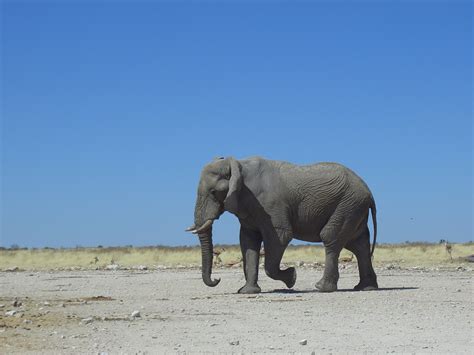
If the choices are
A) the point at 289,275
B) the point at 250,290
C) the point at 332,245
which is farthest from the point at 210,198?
the point at 332,245

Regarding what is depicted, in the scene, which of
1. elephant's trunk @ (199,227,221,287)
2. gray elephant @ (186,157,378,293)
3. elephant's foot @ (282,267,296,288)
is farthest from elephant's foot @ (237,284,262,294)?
elephant's foot @ (282,267,296,288)

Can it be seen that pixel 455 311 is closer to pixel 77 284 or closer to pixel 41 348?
pixel 41 348

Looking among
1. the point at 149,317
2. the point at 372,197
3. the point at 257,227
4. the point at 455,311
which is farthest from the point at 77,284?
the point at 455,311

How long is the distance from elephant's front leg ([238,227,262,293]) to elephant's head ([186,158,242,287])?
26.8 inches

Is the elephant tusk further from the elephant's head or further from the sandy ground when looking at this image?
the sandy ground

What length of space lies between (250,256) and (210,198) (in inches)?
61.3

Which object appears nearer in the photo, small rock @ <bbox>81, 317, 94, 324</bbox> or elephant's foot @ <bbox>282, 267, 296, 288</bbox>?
small rock @ <bbox>81, 317, 94, 324</bbox>

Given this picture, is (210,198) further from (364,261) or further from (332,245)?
(364,261)

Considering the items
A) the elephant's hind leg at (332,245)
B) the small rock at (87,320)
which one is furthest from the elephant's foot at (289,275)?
the small rock at (87,320)

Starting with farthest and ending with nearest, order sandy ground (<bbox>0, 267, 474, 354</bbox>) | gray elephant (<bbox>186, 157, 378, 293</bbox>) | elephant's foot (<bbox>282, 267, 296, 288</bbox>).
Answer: elephant's foot (<bbox>282, 267, 296, 288</bbox>), gray elephant (<bbox>186, 157, 378, 293</bbox>), sandy ground (<bbox>0, 267, 474, 354</bbox>)

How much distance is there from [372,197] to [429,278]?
17.4 ft

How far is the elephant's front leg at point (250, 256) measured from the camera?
20.2 meters

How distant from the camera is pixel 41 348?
11.5 m

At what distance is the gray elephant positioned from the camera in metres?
20.4
